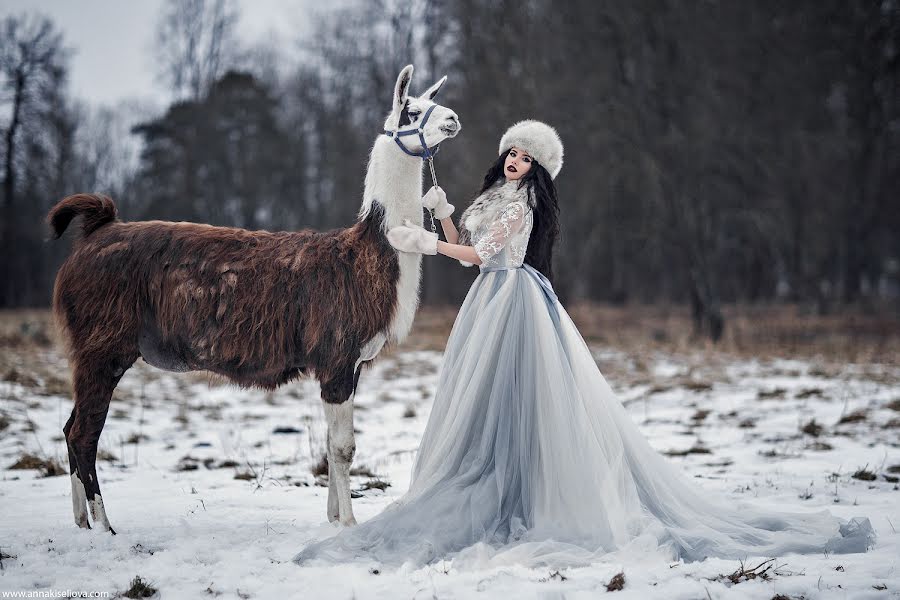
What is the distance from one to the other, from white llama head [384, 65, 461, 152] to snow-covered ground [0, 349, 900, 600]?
2.06 m

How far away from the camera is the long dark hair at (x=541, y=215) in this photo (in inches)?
169

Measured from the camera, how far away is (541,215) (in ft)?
14.1

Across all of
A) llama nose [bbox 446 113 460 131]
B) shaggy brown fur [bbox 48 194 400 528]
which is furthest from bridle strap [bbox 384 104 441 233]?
shaggy brown fur [bbox 48 194 400 528]

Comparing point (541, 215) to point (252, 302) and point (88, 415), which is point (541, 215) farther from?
point (88, 415)

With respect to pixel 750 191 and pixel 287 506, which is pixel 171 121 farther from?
pixel 287 506

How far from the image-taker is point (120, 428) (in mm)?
6797

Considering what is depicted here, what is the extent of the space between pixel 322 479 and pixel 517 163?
2545mm

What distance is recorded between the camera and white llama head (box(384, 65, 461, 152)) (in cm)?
419

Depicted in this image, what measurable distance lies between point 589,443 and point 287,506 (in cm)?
189

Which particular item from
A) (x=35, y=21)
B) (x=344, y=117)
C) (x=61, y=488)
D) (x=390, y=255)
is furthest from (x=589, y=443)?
(x=344, y=117)

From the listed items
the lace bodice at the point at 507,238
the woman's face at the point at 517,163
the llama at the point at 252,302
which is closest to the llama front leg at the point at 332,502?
the llama at the point at 252,302

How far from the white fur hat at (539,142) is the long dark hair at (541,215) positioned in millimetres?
54

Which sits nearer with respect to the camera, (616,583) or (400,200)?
(616,583)

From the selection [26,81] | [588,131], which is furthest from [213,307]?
[26,81]
